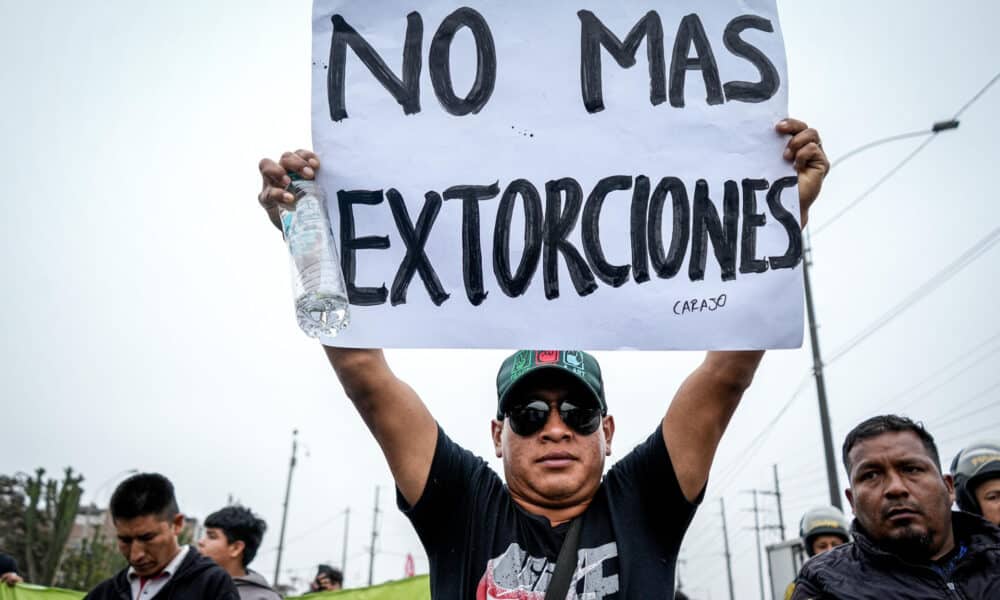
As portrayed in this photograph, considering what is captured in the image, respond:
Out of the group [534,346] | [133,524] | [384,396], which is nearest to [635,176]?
[534,346]

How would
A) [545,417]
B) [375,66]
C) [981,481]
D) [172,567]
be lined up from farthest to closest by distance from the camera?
1. [172,567]
2. [981,481]
3. [375,66]
4. [545,417]

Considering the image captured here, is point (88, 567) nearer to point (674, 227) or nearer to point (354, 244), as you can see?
point (354, 244)

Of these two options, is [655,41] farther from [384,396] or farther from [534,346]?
[384,396]

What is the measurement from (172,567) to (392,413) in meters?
2.75

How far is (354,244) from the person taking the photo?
2.27 metres

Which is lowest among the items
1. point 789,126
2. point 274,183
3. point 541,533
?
point 541,533

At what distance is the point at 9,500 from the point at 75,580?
3.81 m

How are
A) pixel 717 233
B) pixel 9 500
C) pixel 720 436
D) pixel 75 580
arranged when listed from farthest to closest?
pixel 75 580 → pixel 9 500 → pixel 717 233 → pixel 720 436

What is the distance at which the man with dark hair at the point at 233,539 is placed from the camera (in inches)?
210

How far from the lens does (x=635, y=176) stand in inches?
90.7

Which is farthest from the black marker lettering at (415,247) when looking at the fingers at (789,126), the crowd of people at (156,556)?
the crowd of people at (156,556)

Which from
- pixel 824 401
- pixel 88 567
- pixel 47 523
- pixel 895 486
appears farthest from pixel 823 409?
pixel 88 567

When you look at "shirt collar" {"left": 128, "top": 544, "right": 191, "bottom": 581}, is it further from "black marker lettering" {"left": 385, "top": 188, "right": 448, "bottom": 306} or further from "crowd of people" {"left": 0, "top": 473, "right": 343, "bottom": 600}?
"black marker lettering" {"left": 385, "top": 188, "right": 448, "bottom": 306}

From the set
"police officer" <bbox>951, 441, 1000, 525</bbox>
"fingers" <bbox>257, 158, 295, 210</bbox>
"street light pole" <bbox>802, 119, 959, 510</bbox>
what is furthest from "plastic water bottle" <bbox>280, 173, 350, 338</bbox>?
"street light pole" <bbox>802, 119, 959, 510</bbox>
